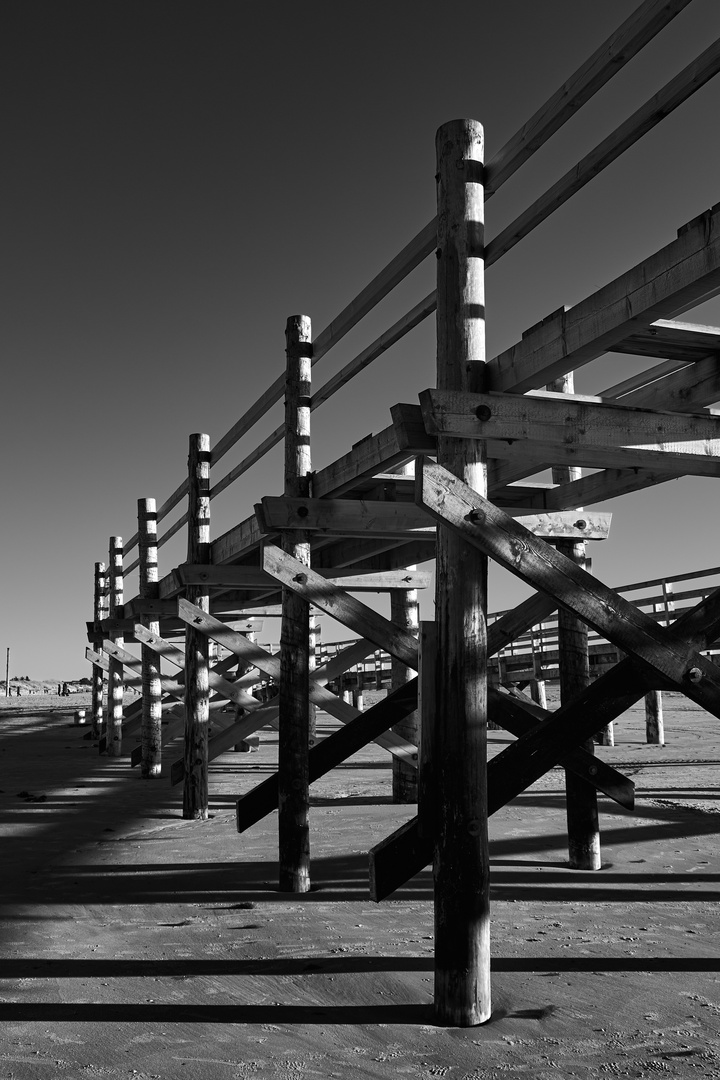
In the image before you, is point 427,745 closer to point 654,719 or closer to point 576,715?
point 576,715

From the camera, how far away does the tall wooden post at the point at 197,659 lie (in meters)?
9.27

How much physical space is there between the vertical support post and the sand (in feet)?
20.3

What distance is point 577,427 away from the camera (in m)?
3.91

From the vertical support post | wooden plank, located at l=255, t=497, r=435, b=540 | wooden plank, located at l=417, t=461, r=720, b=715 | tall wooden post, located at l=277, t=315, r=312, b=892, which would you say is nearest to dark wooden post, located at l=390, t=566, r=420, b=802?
wooden plank, located at l=255, t=497, r=435, b=540

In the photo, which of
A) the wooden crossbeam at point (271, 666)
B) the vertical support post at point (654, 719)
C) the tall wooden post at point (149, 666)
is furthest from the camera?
the vertical support post at point (654, 719)

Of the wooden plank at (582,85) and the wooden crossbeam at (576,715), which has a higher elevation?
the wooden plank at (582,85)

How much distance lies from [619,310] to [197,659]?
23.0 feet

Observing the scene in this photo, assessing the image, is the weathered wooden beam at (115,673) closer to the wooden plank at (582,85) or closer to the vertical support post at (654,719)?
the vertical support post at (654,719)

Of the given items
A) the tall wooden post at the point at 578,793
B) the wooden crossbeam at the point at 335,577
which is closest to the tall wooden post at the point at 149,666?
the wooden crossbeam at the point at 335,577

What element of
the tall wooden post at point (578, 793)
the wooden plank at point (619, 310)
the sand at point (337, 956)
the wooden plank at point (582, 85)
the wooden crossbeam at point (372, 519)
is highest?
the wooden plank at point (582, 85)

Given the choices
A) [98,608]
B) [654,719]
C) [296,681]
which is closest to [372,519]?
[296,681]

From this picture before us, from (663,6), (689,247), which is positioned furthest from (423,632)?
(663,6)

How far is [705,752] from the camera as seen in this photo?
14258 millimetres

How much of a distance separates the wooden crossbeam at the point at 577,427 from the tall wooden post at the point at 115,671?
14.3 metres
